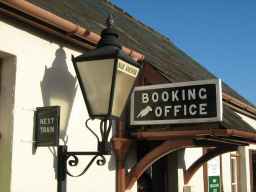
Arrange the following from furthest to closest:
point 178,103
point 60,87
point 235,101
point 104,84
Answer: point 235,101 → point 178,103 → point 60,87 → point 104,84

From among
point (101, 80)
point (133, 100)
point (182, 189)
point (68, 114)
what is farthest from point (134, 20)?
point (101, 80)

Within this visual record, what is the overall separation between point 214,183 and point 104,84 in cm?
595

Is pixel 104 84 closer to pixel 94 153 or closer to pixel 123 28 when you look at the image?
pixel 94 153

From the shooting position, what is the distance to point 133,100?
217 inches

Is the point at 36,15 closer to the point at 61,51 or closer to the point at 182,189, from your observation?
the point at 61,51

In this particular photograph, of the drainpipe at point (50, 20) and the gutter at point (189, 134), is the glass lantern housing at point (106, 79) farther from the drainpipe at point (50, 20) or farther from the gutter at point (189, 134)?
the gutter at point (189, 134)

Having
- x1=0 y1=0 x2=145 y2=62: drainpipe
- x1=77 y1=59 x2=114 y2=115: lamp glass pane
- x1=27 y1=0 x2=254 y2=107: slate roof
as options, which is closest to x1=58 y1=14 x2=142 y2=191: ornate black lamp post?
x1=77 y1=59 x2=114 y2=115: lamp glass pane

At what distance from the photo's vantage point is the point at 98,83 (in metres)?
3.50

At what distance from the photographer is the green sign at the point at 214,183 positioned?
8.63 m

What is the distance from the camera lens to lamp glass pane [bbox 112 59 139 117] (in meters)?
3.50

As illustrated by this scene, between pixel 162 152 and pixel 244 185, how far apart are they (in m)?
5.92

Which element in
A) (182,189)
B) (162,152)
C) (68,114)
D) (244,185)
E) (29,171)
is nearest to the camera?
(29,171)

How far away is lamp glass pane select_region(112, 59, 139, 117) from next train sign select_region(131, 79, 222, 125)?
162 cm

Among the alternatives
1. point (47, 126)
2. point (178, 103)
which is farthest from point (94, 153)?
point (178, 103)
